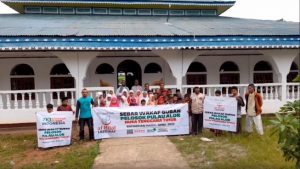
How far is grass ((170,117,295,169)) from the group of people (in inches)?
17.2

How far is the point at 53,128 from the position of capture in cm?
847

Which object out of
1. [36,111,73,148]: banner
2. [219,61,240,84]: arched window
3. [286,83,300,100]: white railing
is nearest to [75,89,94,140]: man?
[36,111,73,148]: banner

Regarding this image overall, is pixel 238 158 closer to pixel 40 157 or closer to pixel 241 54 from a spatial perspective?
pixel 40 157

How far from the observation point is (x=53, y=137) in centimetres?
849

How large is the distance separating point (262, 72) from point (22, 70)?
9.83 meters

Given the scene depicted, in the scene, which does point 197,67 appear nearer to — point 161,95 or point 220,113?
point 161,95

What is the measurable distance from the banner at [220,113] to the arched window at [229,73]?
521cm

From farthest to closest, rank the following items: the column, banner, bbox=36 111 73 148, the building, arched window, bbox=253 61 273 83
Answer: arched window, bbox=253 61 273 83 → the column → the building → banner, bbox=36 111 73 148

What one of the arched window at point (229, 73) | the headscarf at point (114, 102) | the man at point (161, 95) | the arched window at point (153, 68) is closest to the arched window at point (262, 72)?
the arched window at point (229, 73)

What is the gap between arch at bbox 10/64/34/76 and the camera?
13.1 meters

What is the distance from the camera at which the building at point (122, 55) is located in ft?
35.9

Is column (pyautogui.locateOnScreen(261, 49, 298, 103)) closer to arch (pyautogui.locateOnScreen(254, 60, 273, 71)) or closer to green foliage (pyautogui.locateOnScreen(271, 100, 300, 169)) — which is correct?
arch (pyautogui.locateOnScreen(254, 60, 273, 71))

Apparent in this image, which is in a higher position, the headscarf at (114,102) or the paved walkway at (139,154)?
the headscarf at (114,102)

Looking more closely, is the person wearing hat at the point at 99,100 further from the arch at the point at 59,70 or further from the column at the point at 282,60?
the column at the point at 282,60
